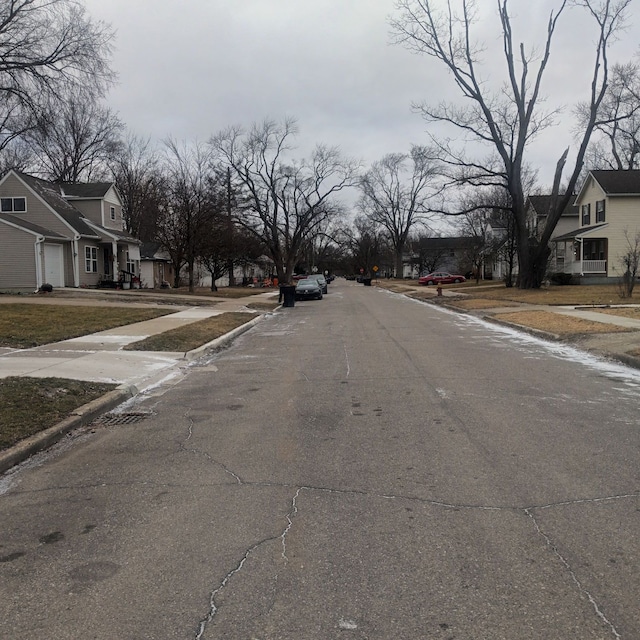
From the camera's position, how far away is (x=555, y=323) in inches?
696

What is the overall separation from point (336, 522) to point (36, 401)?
5136 mm

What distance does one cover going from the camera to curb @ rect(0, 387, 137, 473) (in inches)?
227

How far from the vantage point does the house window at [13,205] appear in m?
34.4

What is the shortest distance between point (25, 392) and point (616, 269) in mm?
41043

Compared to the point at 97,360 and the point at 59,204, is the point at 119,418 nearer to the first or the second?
the point at 97,360

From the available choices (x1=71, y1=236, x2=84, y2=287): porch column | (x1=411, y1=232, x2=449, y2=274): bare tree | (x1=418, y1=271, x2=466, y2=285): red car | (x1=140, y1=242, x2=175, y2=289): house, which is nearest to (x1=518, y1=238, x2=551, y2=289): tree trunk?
(x1=71, y1=236, x2=84, y2=287): porch column

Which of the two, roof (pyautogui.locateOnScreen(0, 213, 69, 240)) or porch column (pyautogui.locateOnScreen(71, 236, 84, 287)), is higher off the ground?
roof (pyautogui.locateOnScreen(0, 213, 69, 240))

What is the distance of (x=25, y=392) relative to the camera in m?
8.05

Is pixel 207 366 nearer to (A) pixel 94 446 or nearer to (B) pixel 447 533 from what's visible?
(A) pixel 94 446

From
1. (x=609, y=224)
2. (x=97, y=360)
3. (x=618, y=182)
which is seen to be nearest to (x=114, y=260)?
(x=97, y=360)

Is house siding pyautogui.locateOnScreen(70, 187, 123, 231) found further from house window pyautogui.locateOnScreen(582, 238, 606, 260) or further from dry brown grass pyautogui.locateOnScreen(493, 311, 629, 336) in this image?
house window pyautogui.locateOnScreen(582, 238, 606, 260)

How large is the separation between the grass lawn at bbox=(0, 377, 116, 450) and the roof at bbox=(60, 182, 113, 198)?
32.8 m

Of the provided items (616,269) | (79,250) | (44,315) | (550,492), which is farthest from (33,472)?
(616,269)

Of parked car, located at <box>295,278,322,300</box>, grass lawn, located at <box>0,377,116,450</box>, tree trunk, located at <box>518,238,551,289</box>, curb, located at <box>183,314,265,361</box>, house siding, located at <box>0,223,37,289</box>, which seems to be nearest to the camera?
grass lawn, located at <box>0,377,116,450</box>
